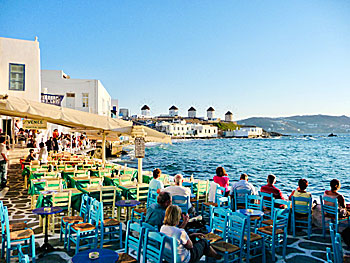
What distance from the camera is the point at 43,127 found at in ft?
35.2

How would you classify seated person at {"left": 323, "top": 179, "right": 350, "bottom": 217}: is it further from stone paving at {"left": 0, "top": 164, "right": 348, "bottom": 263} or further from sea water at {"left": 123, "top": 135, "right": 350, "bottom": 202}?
sea water at {"left": 123, "top": 135, "right": 350, "bottom": 202}

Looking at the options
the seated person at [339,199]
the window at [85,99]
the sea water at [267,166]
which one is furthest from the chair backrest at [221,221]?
the window at [85,99]

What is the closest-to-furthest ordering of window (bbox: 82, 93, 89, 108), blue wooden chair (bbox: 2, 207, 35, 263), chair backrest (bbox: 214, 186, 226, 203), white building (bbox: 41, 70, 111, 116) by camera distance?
blue wooden chair (bbox: 2, 207, 35, 263) < chair backrest (bbox: 214, 186, 226, 203) < white building (bbox: 41, 70, 111, 116) < window (bbox: 82, 93, 89, 108)

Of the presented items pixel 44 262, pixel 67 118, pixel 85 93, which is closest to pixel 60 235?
pixel 44 262

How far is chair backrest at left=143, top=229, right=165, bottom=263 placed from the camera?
3.73 m

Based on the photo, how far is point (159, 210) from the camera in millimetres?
5039

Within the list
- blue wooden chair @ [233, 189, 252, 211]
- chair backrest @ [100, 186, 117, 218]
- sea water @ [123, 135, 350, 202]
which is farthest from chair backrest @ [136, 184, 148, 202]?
sea water @ [123, 135, 350, 202]

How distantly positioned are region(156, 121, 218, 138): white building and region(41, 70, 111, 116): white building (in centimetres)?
11790

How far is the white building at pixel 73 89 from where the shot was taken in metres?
32.5

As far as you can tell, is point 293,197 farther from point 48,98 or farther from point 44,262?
point 48,98

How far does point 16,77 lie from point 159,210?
55.1 ft

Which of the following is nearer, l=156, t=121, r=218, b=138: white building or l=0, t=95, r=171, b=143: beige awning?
l=0, t=95, r=171, b=143: beige awning

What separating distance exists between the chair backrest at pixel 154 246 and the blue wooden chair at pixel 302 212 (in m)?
4.23

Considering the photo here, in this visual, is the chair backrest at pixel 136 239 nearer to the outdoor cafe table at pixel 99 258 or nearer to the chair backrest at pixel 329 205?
the outdoor cafe table at pixel 99 258
